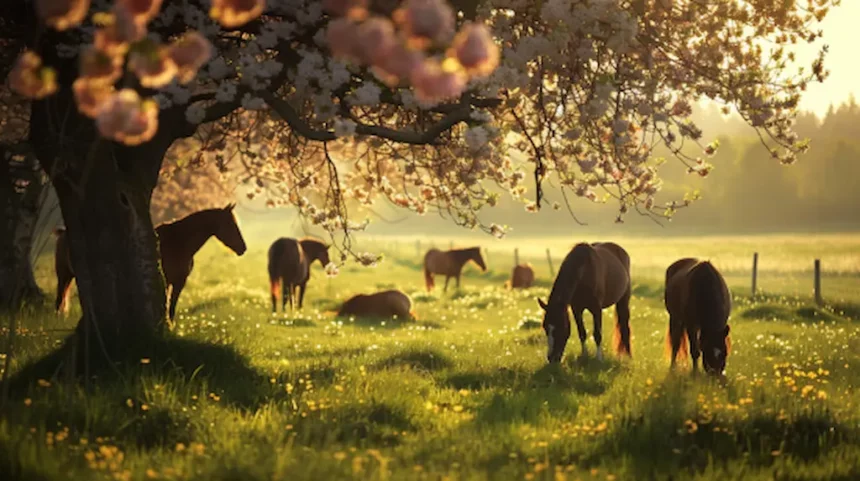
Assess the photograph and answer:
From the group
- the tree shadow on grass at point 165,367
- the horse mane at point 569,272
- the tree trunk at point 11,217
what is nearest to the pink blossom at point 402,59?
the tree shadow on grass at point 165,367

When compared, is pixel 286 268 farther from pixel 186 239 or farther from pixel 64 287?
pixel 186 239

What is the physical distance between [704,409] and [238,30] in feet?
24.7

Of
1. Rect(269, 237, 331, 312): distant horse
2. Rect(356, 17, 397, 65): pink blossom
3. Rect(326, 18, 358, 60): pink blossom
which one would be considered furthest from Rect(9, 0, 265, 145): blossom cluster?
Rect(269, 237, 331, 312): distant horse

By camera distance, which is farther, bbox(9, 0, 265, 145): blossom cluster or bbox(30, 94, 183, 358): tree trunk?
A: bbox(30, 94, 183, 358): tree trunk

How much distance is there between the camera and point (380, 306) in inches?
866

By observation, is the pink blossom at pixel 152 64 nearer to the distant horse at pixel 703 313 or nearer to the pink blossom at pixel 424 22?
the pink blossom at pixel 424 22

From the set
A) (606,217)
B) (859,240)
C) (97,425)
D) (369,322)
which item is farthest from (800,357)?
(606,217)

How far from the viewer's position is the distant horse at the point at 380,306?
21.9 meters

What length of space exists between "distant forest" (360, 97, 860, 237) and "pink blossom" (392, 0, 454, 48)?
264 feet

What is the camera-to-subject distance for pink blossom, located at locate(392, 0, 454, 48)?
498 cm

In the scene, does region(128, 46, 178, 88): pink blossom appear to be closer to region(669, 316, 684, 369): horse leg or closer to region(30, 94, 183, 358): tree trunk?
region(30, 94, 183, 358): tree trunk

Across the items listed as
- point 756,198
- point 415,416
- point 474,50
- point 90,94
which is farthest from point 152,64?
point 756,198

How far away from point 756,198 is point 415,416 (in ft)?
319

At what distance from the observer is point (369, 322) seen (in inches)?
823
